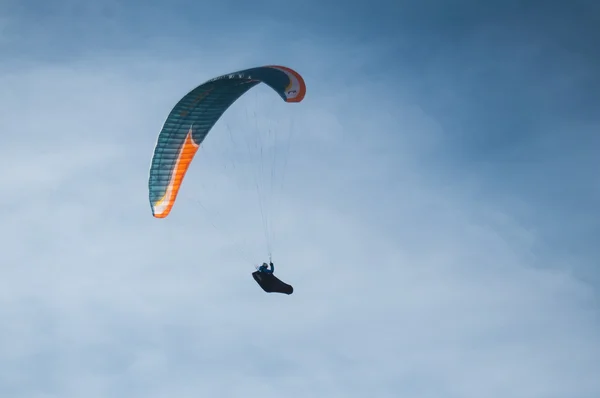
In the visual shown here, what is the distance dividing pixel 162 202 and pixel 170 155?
2.44 meters

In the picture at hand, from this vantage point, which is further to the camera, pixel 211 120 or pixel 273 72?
pixel 211 120

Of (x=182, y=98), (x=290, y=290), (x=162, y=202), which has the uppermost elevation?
(x=182, y=98)

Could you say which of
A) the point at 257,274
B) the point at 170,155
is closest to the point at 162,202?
the point at 170,155

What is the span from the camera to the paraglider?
159 feet

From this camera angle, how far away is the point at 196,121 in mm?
51312

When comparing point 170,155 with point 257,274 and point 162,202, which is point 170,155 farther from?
point 257,274

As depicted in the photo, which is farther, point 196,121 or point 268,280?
point 196,121

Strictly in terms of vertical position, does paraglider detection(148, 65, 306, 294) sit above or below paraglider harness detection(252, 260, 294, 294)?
above

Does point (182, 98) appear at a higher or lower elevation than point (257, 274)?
higher

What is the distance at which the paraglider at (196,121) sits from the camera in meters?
48.5

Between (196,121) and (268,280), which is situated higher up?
(196,121)

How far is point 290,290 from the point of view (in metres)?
49.6

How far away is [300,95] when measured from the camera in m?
48.5

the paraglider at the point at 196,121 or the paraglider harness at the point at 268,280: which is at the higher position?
the paraglider at the point at 196,121
